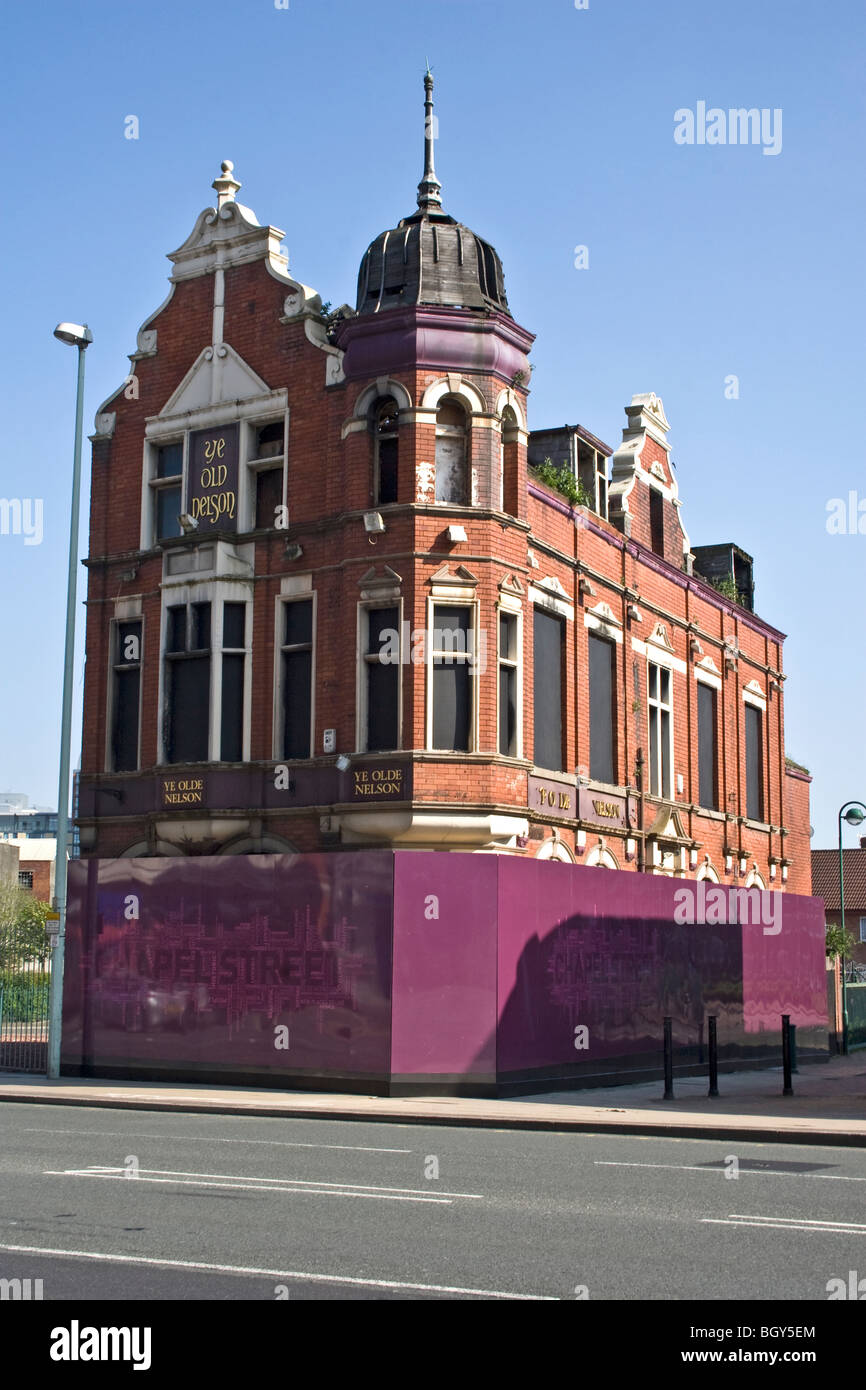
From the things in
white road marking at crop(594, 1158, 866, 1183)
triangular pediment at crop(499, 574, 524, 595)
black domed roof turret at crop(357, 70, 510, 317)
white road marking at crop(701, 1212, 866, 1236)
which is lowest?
white road marking at crop(594, 1158, 866, 1183)

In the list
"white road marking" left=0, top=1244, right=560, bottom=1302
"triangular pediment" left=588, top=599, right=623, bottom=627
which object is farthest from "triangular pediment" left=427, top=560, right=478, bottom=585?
"white road marking" left=0, top=1244, right=560, bottom=1302

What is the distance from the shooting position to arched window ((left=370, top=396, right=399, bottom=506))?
2386cm

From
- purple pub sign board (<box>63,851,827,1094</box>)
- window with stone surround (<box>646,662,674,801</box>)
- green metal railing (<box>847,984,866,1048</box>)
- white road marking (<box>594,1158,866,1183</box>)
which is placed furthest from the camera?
green metal railing (<box>847,984,866,1048</box>)

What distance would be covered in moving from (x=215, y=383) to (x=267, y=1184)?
1689cm

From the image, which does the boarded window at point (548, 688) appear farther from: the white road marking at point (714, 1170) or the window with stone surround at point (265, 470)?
the white road marking at point (714, 1170)

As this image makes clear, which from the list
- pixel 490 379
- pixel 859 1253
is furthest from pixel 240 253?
pixel 859 1253

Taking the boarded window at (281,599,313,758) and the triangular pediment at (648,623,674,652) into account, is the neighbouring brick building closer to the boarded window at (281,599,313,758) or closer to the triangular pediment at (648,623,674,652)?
the triangular pediment at (648,623,674,652)

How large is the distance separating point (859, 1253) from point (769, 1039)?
77.8 ft

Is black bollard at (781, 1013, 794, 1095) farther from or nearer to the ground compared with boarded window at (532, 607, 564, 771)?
nearer to the ground

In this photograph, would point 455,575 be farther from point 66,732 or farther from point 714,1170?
point 714,1170

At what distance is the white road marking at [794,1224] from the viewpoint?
10.0 m

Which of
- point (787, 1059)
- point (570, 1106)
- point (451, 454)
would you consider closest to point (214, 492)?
point (451, 454)

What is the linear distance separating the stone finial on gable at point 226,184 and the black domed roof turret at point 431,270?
352cm

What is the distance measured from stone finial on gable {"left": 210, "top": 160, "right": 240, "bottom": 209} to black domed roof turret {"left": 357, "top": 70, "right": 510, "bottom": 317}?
11.5ft
